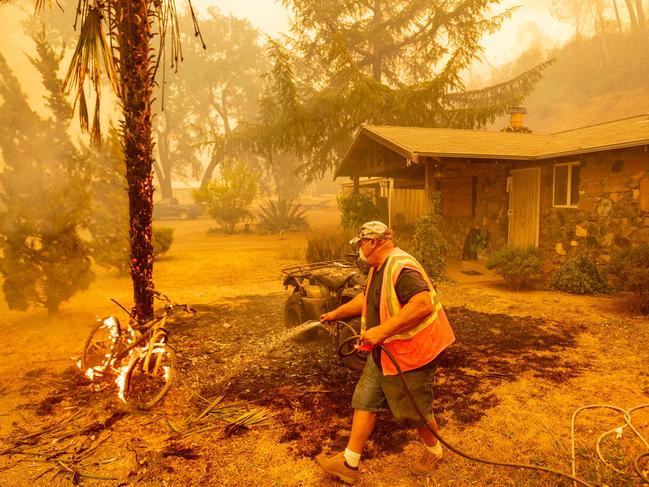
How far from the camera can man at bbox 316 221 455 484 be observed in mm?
3027

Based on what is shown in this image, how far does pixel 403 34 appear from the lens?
27750mm

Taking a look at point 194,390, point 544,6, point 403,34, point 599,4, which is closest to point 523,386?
point 194,390

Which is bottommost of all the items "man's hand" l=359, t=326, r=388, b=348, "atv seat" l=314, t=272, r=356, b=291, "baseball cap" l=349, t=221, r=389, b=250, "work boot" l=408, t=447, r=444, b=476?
"work boot" l=408, t=447, r=444, b=476

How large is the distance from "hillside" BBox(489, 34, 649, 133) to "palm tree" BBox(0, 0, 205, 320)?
127 feet

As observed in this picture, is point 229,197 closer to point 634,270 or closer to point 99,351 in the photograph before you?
point 99,351

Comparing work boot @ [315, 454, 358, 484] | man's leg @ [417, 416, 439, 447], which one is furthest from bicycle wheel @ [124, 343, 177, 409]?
man's leg @ [417, 416, 439, 447]

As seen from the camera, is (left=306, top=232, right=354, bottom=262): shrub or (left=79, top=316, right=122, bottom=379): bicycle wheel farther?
(left=306, top=232, right=354, bottom=262): shrub

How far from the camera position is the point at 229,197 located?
24344mm

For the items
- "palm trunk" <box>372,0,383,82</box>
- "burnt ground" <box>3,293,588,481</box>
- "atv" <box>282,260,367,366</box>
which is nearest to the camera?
"burnt ground" <box>3,293,588,481</box>

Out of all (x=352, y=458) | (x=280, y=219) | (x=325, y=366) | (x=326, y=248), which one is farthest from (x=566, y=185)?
(x=280, y=219)

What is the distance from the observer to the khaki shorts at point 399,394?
3156mm

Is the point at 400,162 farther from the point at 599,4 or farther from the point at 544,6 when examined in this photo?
the point at 544,6

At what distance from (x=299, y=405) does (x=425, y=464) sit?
1629mm

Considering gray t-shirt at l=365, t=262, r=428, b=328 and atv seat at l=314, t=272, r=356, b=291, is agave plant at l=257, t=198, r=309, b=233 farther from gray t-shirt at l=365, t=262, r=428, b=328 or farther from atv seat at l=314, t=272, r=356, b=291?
gray t-shirt at l=365, t=262, r=428, b=328
